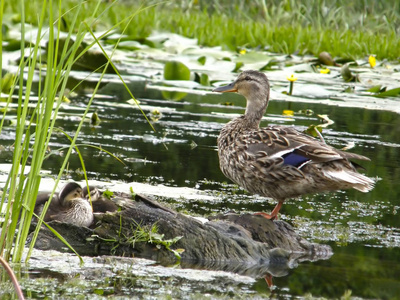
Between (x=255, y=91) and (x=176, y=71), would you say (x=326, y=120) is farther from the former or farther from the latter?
(x=176, y=71)

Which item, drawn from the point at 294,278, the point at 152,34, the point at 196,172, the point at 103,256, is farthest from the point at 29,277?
the point at 152,34

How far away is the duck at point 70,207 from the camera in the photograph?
470 cm

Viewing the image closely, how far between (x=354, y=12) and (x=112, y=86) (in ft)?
22.7

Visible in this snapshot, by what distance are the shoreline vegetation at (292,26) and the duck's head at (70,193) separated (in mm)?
8989

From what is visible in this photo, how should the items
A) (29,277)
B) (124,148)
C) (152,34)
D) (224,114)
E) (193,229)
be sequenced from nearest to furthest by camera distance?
(29,277)
(193,229)
(124,148)
(224,114)
(152,34)

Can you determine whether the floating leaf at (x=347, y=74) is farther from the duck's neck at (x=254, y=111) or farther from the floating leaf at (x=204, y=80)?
the duck's neck at (x=254, y=111)

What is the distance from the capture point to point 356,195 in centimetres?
630

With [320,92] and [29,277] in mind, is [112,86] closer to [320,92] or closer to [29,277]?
[320,92]

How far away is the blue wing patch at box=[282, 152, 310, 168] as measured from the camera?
5276 millimetres

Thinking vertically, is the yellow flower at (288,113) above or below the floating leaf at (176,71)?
below

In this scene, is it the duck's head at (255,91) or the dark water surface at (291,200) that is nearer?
the dark water surface at (291,200)

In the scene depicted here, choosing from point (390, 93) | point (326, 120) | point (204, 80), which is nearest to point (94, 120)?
point (326, 120)

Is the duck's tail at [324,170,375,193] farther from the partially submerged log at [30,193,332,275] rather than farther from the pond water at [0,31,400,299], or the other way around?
the partially submerged log at [30,193,332,275]

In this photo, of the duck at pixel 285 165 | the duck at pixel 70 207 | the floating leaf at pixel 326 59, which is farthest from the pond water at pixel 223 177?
the duck at pixel 70 207
